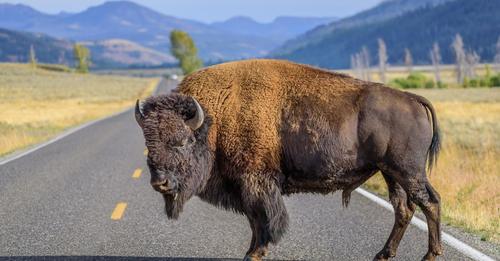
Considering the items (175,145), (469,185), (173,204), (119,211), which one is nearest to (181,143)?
(175,145)

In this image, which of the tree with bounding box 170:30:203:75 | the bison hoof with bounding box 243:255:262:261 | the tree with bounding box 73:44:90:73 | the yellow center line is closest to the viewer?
the bison hoof with bounding box 243:255:262:261

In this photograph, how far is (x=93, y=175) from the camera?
11.1m

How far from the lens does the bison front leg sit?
16.7ft

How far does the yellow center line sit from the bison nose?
2.73 meters

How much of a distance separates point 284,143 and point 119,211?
3332 millimetres

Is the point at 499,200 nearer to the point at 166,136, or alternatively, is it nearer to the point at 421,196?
the point at 421,196

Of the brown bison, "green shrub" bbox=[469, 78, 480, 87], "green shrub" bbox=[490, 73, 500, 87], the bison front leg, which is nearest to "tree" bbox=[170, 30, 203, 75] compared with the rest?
"green shrub" bbox=[469, 78, 480, 87]

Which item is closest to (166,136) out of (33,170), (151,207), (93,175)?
(151,207)

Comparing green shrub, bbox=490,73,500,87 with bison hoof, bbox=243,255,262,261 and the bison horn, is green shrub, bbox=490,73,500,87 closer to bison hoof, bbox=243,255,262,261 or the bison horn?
bison hoof, bbox=243,255,262,261

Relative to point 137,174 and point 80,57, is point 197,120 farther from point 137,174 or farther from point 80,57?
point 80,57

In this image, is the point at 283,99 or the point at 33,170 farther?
the point at 33,170

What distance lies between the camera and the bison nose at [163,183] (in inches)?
189

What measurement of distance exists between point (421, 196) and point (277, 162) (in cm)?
118

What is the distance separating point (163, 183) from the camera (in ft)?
15.8
